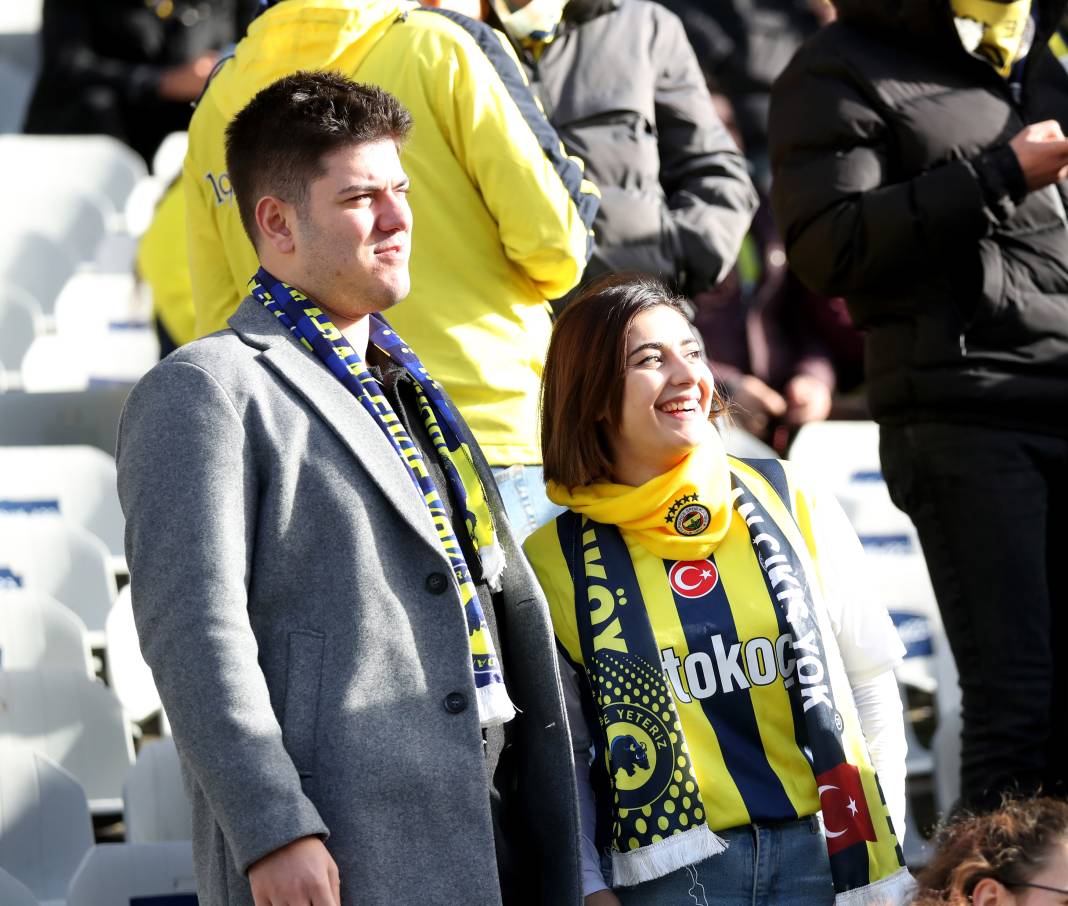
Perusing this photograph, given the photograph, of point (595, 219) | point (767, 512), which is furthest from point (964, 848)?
point (595, 219)

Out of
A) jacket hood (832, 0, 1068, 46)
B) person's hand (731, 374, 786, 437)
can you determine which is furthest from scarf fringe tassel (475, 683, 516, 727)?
person's hand (731, 374, 786, 437)

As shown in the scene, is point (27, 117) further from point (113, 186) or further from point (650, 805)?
point (650, 805)

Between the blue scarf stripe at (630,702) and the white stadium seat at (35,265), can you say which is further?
the white stadium seat at (35,265)

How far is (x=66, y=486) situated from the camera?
490 cm

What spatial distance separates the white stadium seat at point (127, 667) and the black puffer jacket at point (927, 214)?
1851 millimetres

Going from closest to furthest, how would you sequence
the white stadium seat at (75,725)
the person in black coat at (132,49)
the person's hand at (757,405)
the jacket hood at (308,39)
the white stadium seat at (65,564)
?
the jacket hood at (308,39), the white stadium seat at (75,725), the white stadium seat at (65,564), the person's hand at (757,405), the person in black coat at (132,49)

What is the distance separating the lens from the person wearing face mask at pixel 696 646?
2.29 metres

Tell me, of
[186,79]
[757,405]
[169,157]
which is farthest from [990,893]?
[169,157]

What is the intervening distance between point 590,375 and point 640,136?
963 mm

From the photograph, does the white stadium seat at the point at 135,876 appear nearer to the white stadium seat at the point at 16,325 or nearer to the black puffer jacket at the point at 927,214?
the black puffer jacket at the point at 927,214

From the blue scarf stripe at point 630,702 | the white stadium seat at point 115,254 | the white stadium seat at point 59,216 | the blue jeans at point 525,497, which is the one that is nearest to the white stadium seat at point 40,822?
the blue jeans at point 525,497

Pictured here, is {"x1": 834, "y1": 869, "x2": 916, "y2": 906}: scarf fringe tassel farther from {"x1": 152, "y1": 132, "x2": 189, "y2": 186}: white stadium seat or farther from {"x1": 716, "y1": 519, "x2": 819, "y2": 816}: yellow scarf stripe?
{"x1": 152, "y1": 132, "x2": 189, "y2": 186}: white stadium seat

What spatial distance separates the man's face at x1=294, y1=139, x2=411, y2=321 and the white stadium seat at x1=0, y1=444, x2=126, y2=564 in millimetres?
2676

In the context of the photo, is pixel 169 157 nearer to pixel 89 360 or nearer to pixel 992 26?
pixel 89 360
